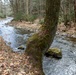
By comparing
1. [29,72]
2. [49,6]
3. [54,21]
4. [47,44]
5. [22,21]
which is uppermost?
[49,6]

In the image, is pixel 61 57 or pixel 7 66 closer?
pixel 7 66

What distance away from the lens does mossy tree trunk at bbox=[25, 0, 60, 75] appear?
658cm

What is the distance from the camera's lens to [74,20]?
19.5 m

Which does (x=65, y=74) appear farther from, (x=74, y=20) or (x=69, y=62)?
(x=74, y=20)

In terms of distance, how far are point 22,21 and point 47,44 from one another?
947 inches

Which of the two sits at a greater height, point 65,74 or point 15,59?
point 15,59

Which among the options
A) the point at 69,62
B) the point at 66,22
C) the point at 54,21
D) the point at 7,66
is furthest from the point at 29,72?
the point at 66,22

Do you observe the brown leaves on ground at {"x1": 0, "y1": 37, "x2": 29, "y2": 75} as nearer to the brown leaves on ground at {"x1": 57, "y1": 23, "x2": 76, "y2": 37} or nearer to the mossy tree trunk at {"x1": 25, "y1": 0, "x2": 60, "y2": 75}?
the mossy tree trunk at {"x1": 25, "y1": 0, "x2": 60, "y2": 75}

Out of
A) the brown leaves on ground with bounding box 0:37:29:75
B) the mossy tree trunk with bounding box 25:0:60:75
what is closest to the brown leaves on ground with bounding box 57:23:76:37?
the mossy tree trunk with bounding box 25:0:60:75

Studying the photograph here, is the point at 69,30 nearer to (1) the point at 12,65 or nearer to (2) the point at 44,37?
(2) the point at 44,37

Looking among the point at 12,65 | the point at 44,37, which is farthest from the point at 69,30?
the point at 12,65

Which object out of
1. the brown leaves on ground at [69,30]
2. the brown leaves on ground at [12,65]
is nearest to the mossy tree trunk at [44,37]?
the brown leaves on ground at [12,65]

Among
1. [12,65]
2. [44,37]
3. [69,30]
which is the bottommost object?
[69,30]

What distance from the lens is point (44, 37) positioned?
6879mm
